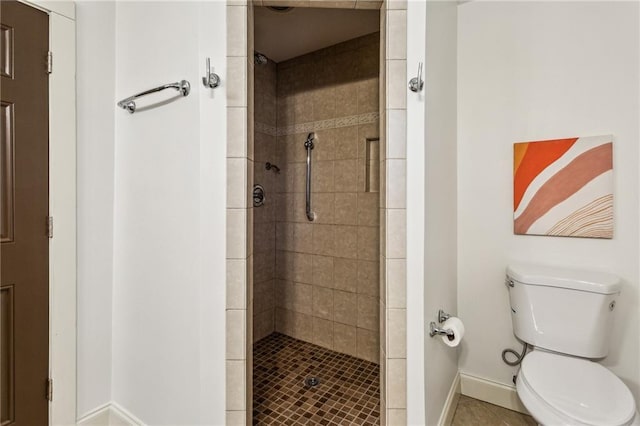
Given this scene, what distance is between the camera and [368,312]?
91.0 inches

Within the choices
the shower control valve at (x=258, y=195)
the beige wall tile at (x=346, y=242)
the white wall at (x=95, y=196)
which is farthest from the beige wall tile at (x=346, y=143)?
the white wall at (x=95, y=196)

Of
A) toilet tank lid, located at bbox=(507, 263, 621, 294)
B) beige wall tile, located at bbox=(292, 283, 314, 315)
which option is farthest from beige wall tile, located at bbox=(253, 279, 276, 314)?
toilet tank lid, located at bbox=(507, 263, 621, 294)

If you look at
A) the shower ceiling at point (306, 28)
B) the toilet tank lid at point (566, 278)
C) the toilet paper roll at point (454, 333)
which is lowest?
the toilet paper roll at point (454, 333)

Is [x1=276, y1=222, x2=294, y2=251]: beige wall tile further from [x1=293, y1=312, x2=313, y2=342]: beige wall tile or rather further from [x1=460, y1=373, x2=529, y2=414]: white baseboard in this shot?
[x1=460, y1=373, x2=529, y2=414]: white baseboard

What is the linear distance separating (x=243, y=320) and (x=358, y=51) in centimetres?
205

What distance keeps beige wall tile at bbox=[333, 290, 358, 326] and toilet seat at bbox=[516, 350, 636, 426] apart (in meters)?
1.17

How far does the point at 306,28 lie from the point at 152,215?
5.42 ft

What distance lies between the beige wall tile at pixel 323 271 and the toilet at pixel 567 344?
4.08 feet

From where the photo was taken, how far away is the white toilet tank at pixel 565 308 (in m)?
1.44

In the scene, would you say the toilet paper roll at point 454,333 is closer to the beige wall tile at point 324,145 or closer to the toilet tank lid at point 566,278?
the toilet tank lid at point 566,278

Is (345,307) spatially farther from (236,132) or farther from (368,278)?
(236,132)

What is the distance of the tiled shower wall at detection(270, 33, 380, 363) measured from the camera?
7.54 ft

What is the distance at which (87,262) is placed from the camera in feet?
5.02

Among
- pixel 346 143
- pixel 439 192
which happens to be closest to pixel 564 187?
pixel 439 192
